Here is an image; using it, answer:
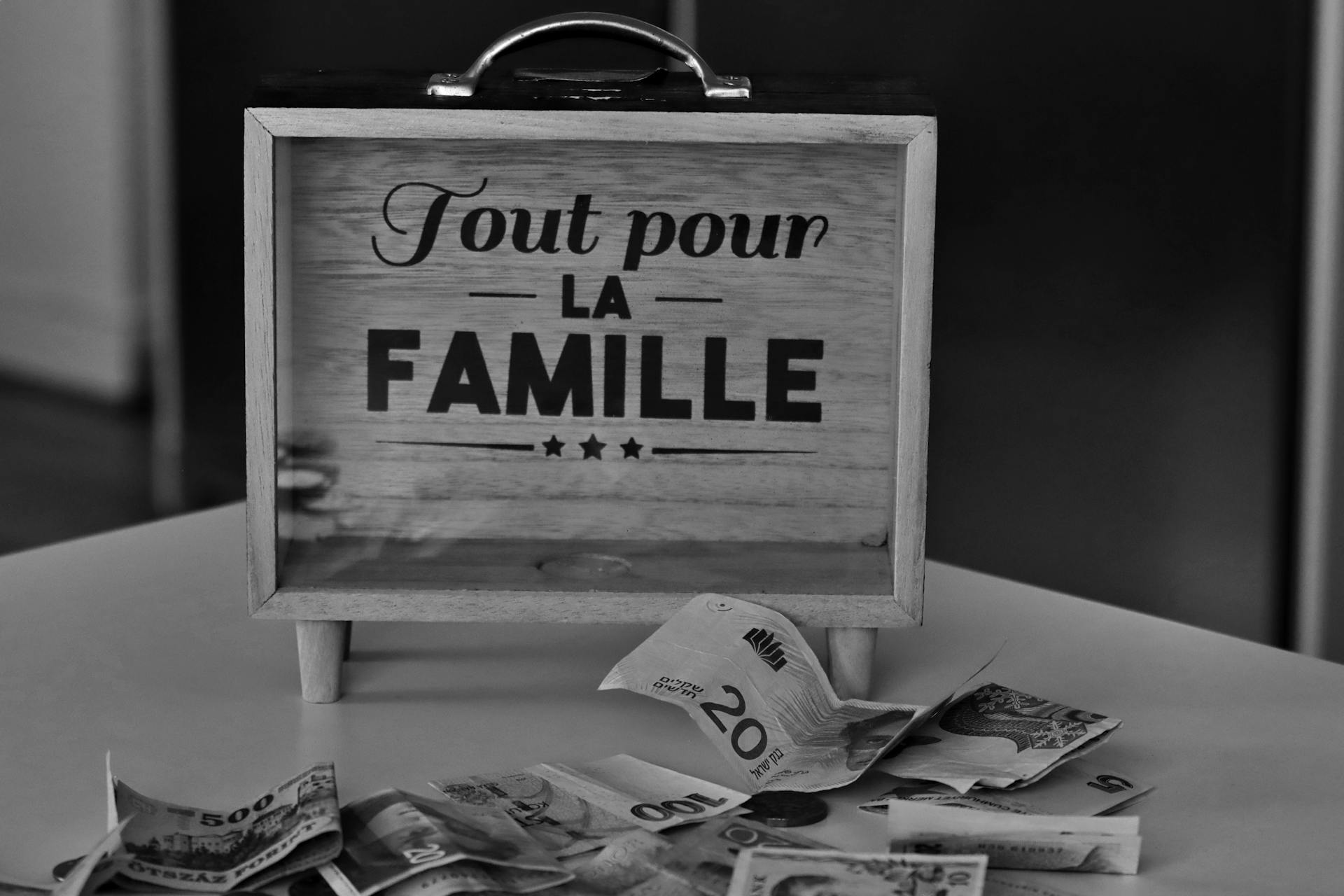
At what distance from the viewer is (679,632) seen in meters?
0.98

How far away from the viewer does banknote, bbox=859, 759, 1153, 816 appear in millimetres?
830

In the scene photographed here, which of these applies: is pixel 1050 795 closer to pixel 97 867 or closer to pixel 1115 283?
pixel 97 867

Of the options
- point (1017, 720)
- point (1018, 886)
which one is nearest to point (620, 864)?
point (1018, 886)

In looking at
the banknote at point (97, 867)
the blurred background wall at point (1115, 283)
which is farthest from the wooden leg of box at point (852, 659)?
the blurred background wall at point (1115, 283)

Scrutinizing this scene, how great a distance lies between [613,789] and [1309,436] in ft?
5.04

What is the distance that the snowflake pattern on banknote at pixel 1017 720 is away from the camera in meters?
0.89

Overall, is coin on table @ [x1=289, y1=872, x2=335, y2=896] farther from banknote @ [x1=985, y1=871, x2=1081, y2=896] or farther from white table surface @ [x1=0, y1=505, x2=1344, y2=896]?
banknote @ [x1=985, y1=871, x2=1081, y2=896]

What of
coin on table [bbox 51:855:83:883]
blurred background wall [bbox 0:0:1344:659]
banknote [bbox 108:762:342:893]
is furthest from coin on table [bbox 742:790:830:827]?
blurred background wall [bbox 0:0:1344:659]

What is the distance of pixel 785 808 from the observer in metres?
0.84

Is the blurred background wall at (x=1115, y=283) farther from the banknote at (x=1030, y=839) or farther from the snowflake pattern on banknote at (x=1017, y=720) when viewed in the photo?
the banknote at (x=1030, y=839)

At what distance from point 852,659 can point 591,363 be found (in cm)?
29

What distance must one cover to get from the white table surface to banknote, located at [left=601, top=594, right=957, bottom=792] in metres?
0.02

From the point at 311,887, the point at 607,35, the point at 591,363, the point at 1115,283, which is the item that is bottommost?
the point at 311,887

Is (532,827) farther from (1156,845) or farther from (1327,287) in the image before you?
(1327,287)
